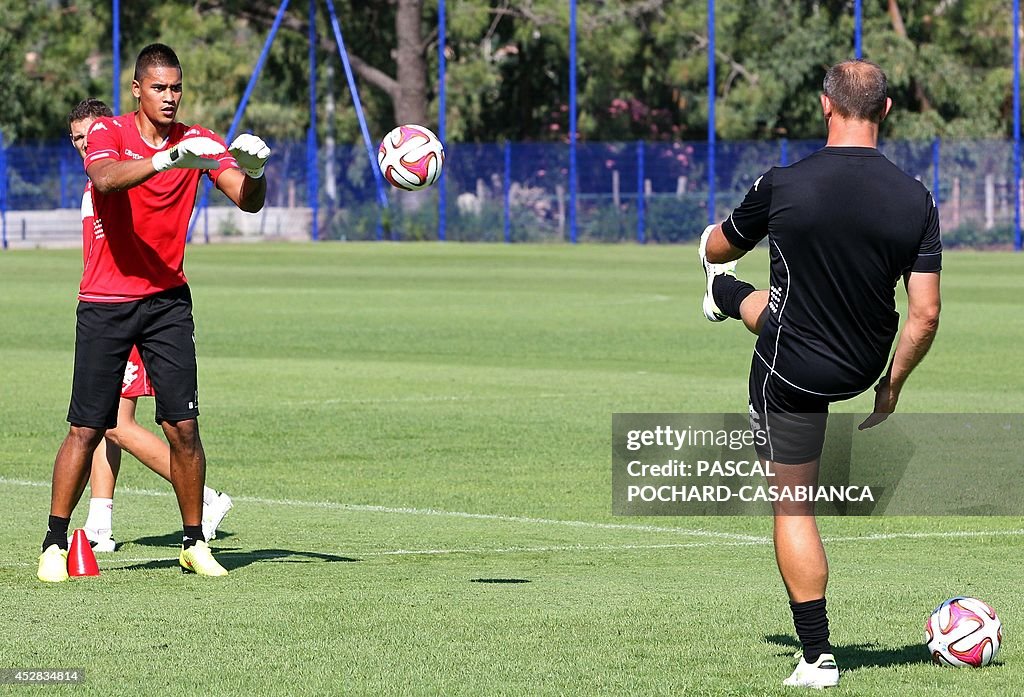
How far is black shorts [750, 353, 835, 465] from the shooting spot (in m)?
6.54

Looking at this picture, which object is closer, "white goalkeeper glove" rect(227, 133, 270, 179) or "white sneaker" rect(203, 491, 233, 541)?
"white goalkeeper glove" rect(227, 133, 270, 179)

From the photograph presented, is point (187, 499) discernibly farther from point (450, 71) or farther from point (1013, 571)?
point (450, 71)

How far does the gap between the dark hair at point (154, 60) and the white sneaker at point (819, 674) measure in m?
3.94

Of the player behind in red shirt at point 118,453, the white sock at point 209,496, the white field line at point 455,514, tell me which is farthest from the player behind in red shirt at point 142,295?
the white field line at point 455,514

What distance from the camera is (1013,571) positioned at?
8977 millimetres

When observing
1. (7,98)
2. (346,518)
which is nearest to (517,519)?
(346,518)

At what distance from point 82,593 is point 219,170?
1.99m

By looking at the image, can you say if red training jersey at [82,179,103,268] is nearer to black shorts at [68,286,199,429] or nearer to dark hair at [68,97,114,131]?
black shorts at [68,286,199,429]

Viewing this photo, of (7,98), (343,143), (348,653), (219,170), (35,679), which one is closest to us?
(35,679)

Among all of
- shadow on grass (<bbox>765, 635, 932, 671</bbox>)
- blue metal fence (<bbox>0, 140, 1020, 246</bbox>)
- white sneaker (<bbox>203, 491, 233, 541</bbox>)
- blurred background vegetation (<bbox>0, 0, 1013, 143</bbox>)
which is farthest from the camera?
blurred background vegetation (<bbox>0, 0, 1013, 143</bbox>)

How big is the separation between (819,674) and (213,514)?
4.16 metres

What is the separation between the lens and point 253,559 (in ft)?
30.2

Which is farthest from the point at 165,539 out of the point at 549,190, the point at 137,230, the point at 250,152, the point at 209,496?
the point at 549,190

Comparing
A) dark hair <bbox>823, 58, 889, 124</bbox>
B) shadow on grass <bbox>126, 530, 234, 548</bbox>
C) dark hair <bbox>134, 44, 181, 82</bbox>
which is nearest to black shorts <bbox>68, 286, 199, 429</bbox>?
dark hair <bbox>134, 44, 181, 82</bbox>
